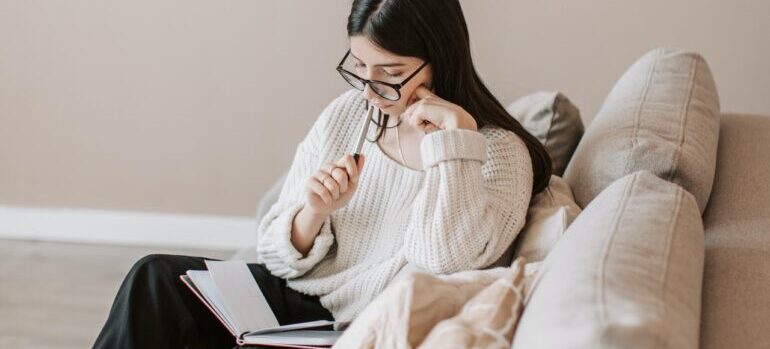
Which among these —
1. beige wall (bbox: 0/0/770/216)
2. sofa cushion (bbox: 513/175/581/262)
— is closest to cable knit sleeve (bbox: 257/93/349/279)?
sofa cushion (bbox: 513/175/581/262)

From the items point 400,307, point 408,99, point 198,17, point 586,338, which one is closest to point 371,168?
point 408,99

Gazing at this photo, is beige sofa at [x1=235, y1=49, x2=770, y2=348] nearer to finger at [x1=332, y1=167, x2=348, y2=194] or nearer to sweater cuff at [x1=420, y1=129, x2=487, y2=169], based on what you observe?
sweater cuff at [x1=420, y1=129, x2=487, y2=169]

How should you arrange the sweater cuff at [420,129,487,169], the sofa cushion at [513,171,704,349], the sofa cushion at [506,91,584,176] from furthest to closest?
the sofa cushion at [506,91,584,176] → the sweater cuff at [420,129,487,169] → the sofa cushion at [513,171,704,349]

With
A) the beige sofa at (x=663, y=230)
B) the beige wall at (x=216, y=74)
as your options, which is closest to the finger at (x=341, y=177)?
the beige sofa at (x=663, y=230)

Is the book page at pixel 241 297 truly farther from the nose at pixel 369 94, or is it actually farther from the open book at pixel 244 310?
the nose at pixel 369 94

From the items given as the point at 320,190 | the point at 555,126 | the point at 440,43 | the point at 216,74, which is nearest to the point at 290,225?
the point at 320,190

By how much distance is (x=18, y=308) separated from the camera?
270 cm

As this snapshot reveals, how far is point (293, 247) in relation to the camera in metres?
1.74

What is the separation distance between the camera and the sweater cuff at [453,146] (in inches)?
62.7

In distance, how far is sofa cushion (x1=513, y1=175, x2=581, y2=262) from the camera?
1.55m

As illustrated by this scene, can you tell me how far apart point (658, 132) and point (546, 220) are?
0.96 feet

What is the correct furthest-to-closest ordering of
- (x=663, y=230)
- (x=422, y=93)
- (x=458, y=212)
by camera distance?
1. (x=422, y=93)
2. (x=458, y=212)
3. (x=663, y=230)

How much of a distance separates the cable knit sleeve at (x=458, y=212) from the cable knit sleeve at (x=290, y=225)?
204 mm

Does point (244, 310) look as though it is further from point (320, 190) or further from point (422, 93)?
point (422, 93)
